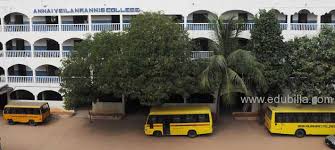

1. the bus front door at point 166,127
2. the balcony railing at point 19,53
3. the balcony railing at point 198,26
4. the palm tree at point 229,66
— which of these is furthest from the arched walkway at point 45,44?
the palm tree at point 229,66

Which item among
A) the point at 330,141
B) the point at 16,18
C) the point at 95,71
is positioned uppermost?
the point at 16,18

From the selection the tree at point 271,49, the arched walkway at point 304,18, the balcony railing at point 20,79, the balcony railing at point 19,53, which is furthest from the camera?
the balcony railing at point 20,79

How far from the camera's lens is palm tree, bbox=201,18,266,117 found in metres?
22.6

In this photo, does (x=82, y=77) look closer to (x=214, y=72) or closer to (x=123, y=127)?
(x=123, y=127)

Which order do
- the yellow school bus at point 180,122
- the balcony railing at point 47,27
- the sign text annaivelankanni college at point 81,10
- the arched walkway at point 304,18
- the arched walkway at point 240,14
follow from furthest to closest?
the balcony railing at point 47,27 → the arched walkway at point 240,14 → the sign text annaivelankanni college at point 81,10 → the arched walkway at point 304,18 → the yellow school bus at point 180,122

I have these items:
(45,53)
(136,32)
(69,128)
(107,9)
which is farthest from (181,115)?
(45,53)

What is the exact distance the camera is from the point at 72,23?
2844cm

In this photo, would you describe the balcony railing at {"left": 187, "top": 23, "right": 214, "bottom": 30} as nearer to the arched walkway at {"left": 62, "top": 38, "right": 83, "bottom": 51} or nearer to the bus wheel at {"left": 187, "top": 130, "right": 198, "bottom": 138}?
the bus wheel at {"left": 187, "top": 130, "right": 198, "bottom": 138}

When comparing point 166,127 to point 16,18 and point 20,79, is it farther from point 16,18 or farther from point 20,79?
point 16,18

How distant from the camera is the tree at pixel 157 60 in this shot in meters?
21.8

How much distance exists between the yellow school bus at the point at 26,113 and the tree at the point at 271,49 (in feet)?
44.3

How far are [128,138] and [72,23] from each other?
9.92 m

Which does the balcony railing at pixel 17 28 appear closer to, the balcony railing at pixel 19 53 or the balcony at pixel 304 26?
the balcony railing at pixel 19 53

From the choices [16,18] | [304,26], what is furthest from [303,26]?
[16,18]
